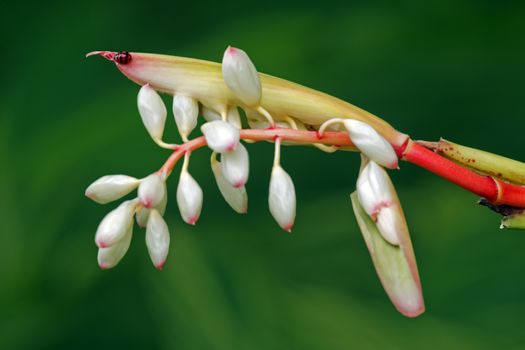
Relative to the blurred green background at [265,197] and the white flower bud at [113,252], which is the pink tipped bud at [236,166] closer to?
the white flower bud at [113,252]

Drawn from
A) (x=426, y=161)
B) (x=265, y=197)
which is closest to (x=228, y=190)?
(x=426, y=161)

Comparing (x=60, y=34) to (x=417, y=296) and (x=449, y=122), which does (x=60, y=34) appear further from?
(x=417, y=296)

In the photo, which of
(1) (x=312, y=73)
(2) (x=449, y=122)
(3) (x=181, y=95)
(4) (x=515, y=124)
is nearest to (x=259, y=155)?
(1) (x=312, y=73)

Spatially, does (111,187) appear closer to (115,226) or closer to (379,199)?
(115,226)

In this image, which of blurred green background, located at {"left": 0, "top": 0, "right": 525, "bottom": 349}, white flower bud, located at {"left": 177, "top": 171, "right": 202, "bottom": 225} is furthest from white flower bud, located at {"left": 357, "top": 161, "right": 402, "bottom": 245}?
blurred green background, located at {"left": 0, "top": 0, "right": 525, "bottom": 349}

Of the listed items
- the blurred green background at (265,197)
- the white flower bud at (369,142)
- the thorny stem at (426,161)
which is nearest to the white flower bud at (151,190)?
the thorny stem at (426,161)
